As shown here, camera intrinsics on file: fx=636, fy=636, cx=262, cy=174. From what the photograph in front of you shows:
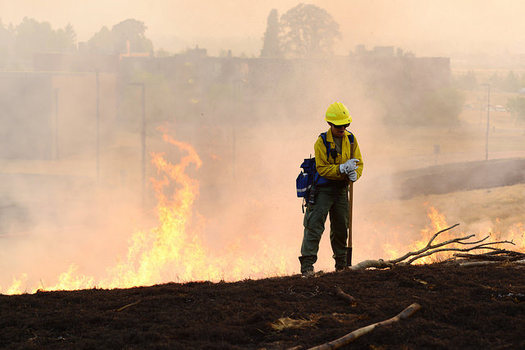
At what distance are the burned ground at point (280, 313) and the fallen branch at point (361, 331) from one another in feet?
0.13

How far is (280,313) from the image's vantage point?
4.15 meters

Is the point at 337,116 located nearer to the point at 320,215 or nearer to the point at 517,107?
the point at 320,215

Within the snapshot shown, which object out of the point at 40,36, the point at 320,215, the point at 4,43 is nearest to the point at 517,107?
the point at 4,43

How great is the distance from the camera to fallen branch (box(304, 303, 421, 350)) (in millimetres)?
3365

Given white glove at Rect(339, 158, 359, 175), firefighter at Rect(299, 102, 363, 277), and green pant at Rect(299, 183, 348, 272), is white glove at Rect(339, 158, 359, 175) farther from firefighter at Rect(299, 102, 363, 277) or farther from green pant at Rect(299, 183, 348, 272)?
green pant at Rect(299, 183, 348, 272)

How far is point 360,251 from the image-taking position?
63.6 ft

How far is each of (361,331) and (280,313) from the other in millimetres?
778

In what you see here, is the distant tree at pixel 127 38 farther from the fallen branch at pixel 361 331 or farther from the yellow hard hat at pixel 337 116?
the fallen branch at pixel 361 331

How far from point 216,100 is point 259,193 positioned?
19488mm

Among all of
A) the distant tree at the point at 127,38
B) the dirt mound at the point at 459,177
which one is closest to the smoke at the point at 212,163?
the dirt mound at the point at 459,177

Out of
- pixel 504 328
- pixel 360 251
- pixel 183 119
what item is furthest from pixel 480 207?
pixel 183 119

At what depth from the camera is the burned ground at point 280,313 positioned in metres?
3.55

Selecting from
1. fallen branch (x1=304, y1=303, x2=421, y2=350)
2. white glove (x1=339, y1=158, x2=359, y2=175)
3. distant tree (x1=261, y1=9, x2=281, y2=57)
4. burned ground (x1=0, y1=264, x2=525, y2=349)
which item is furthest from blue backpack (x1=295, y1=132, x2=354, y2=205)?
distant tree (x1=261, y1=9, x2=281, y2=57)

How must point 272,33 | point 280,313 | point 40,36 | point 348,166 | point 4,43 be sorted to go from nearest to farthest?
1. point 280,313
2. point 348,166
3. point 4,43
4. point 272,33
5. point 40,36
